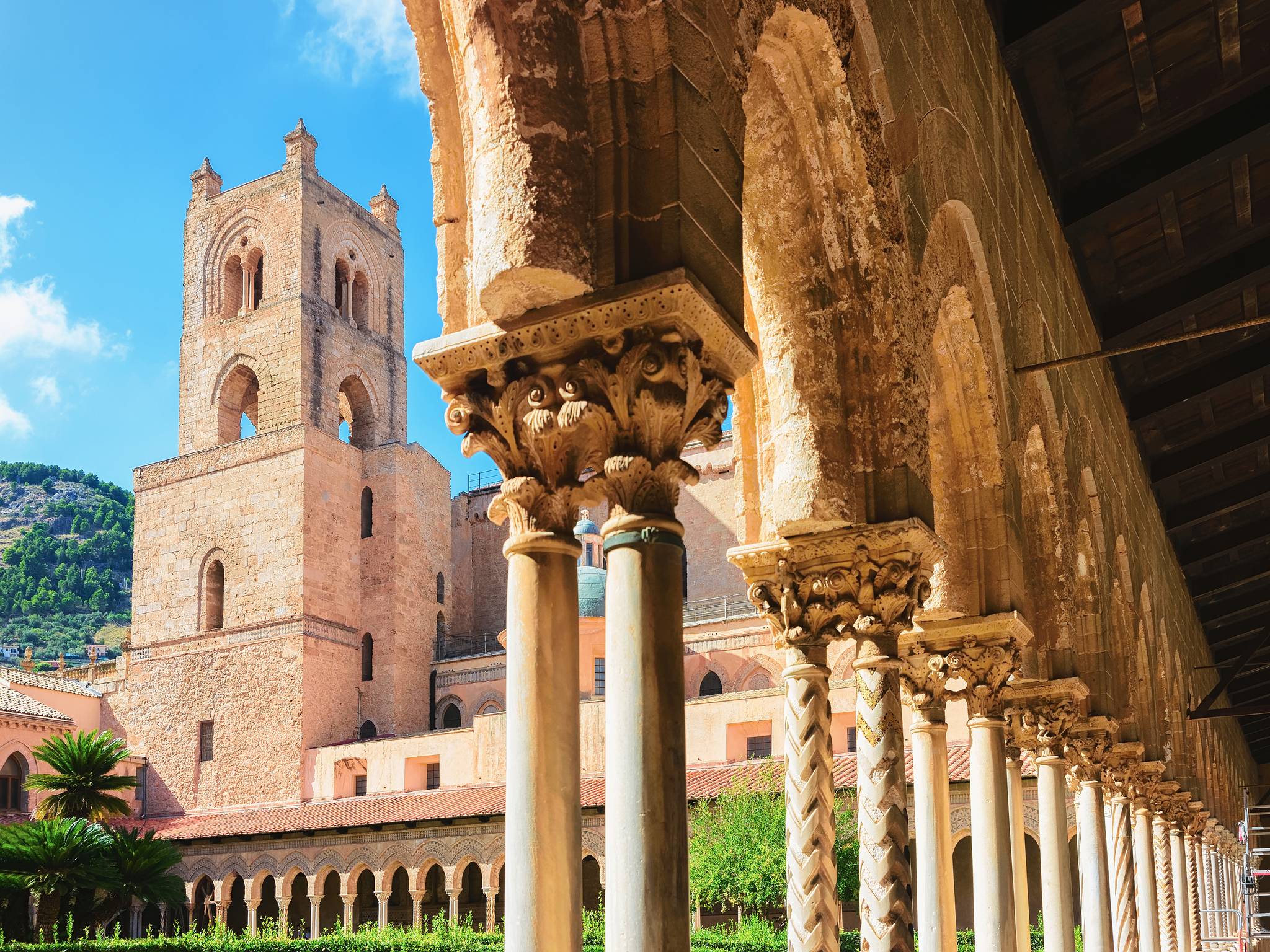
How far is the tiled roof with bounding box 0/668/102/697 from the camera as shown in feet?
118

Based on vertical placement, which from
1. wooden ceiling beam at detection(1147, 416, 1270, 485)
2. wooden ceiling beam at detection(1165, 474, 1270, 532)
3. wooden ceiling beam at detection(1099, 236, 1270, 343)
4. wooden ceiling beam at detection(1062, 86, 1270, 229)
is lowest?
wooden ceiling beam at detection(1165, 474, 1270, 532)

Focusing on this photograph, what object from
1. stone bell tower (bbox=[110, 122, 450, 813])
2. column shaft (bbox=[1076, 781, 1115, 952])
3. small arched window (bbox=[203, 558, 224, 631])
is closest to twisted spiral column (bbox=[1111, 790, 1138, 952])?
column shaft (bbox=[1076, 781, 1115, 952])

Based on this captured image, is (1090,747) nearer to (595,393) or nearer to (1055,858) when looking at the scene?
(1055,858)

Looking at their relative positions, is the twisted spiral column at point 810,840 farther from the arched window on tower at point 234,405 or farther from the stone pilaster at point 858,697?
the arched window on tower at point 234,405

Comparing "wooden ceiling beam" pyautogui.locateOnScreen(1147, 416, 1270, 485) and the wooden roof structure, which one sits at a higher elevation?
the wooden roof structure

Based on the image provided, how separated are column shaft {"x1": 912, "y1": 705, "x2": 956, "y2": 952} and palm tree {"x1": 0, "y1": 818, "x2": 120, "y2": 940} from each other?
20.7 metres

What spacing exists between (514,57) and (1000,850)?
15.7 feet

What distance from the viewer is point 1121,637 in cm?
1066

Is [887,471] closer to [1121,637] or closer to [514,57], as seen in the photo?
[514,57]

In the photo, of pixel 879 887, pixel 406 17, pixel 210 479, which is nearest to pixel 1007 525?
pixel 879 887

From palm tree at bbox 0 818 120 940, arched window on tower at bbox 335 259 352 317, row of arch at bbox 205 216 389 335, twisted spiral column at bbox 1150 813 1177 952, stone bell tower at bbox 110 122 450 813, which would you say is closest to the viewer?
twisted spiral column at bbox 1150 813 1177 952

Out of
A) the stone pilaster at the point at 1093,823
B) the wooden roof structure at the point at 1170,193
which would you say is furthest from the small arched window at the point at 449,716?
the stone pilaster at the point at 1093,823

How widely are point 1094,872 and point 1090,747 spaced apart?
881 millimetres

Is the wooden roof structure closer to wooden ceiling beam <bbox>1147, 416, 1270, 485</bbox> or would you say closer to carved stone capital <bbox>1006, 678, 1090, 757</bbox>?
wooden ceiling beam <bbox>1147, 416, 1270, 485</bbox>
